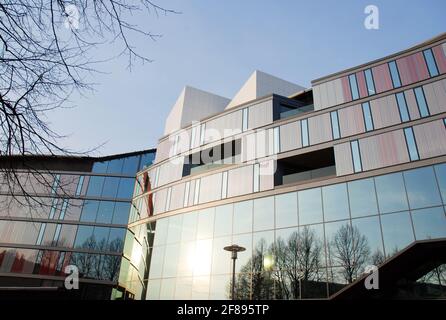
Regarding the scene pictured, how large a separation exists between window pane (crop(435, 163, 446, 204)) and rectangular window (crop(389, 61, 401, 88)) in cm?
675

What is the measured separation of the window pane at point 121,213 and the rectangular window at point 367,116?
28.5m

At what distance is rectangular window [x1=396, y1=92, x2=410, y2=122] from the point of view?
22256 mm

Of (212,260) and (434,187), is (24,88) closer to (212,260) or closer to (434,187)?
(434,187)

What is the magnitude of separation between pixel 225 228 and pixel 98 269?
1875 cm

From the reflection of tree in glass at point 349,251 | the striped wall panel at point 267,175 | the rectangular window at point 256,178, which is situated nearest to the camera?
the reflection of tree in glass at point 349,251

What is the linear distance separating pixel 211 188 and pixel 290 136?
26.8 ft

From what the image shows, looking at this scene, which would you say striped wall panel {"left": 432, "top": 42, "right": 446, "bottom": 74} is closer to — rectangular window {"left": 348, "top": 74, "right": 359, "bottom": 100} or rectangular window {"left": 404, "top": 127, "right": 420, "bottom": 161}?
rectangular window {"left": 404, "top": 127, "right": 420, "bottom": 161}

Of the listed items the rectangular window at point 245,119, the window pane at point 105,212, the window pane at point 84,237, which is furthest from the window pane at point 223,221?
the window pane at point 84,237

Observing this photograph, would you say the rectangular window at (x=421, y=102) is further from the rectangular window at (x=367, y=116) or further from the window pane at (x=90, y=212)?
the window pane at (x=90, y=212)

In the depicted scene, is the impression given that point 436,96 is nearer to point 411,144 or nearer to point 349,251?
point 411,144

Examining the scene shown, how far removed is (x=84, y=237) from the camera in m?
39.4

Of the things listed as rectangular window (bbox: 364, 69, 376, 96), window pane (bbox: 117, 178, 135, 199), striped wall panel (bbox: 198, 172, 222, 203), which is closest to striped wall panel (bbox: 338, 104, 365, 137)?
rectangular window (bbox: 364, 69, 376, 96)

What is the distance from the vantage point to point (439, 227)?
18.1 metres

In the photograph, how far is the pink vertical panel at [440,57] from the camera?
22.0 m
